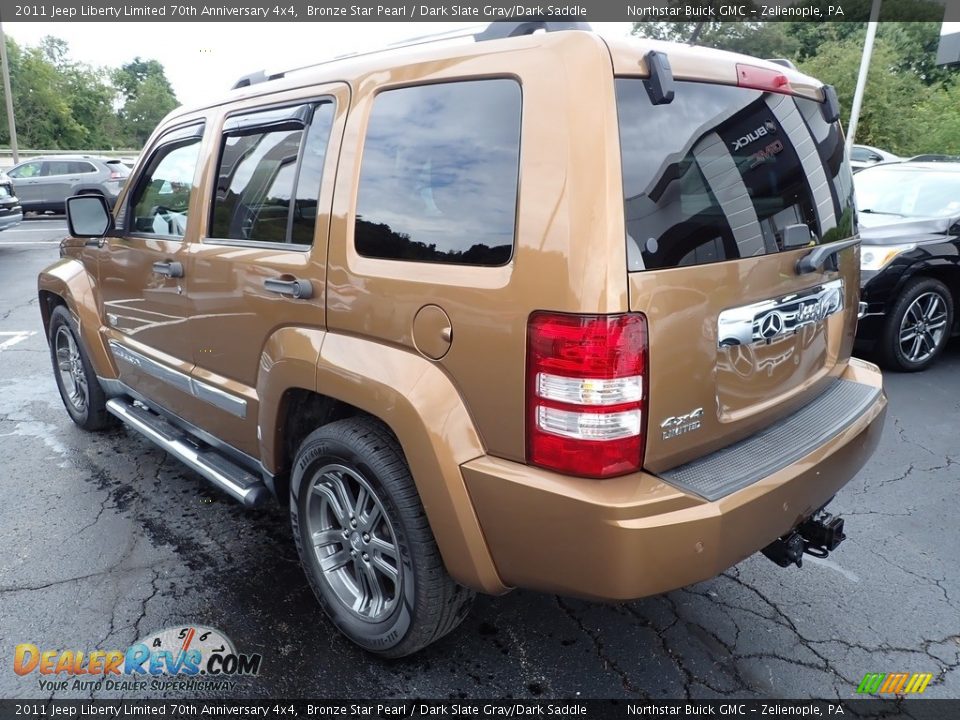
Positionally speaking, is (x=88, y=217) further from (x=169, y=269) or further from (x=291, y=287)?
(x=291, y=287)

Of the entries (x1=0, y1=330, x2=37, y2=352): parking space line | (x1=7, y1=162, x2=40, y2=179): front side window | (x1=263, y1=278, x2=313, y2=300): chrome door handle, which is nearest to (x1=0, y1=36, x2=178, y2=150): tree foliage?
(x1=7, y1=162, x2=40, y2=179): front side window

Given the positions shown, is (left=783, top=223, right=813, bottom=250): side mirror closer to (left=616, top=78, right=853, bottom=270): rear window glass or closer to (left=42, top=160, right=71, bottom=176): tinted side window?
(left=616, top=78, right=853, bottom=270): rear window glass

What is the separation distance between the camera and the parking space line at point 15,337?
6.65 m

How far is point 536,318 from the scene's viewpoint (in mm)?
1793

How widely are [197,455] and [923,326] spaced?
224 inches

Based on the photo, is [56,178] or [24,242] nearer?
[24,242]

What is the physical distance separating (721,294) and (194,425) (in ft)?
8.38

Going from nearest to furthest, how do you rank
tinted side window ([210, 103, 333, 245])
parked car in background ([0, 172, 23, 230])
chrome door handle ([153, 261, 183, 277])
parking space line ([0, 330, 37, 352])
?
1. tinted side window ([210, 103, 333, 245])
2. chrome door handle ([153, 261, 183, 277])
3. parking space line ([0, 330, 37, 352])
4. parked car in background ([0, 172, 23, 230])

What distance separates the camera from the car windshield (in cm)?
605

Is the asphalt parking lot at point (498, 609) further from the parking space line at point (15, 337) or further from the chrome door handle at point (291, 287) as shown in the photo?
the parking space line at point (15, 337)

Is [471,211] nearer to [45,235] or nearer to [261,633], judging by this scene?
[261,633]

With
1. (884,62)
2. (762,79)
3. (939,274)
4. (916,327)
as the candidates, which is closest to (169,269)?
(762,79)

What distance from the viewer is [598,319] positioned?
173 centimetres

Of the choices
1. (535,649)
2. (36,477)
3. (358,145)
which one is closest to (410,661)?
(535,649)
